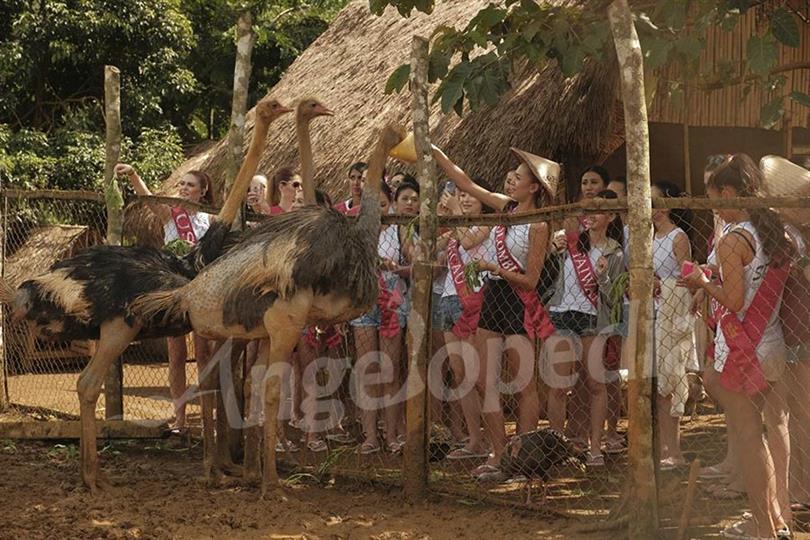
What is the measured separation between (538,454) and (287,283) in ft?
4.77

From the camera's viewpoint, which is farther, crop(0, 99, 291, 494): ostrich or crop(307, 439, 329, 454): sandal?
crop(307, 439, 329, 454): sandal

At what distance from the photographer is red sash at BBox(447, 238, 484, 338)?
6750mm

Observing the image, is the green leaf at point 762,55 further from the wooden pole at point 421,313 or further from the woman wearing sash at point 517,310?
the wooden pole at point 421,313

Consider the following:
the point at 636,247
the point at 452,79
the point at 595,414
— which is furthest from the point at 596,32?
the point at 595,414

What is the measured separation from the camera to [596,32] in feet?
19.8

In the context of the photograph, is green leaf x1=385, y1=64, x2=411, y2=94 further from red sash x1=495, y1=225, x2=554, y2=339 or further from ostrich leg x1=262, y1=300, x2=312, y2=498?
ostrich leg x1=262, y1=300, x2=312, y2=498

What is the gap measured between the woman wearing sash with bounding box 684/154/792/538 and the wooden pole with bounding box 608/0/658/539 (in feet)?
0.74

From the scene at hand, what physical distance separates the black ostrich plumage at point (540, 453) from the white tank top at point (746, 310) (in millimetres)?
911

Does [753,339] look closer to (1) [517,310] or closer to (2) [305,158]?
(1) [517,310]

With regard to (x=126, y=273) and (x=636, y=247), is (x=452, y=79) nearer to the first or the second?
(x=636, y=247)

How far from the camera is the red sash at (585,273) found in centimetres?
661

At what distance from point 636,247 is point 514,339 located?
1544 mm

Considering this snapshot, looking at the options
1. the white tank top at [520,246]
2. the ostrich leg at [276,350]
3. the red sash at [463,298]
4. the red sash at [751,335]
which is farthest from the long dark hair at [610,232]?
the ostrich leg at [276,350]

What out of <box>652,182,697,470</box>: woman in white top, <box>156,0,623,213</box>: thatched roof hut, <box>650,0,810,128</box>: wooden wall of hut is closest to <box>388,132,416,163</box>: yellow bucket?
<box>652,182,697,470</box>: woman in white top
